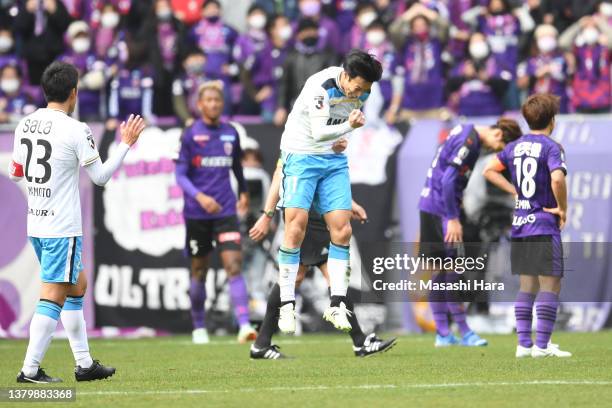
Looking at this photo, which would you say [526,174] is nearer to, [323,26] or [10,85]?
[323,26]

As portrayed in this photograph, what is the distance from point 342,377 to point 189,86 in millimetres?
9720

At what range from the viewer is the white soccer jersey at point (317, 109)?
9922 millimetres

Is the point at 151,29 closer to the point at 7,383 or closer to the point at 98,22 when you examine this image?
the point at 98,22

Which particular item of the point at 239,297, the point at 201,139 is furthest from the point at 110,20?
the point at 239,297

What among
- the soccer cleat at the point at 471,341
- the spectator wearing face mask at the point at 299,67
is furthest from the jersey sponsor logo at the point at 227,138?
the soccer cleat at the point at 471,341

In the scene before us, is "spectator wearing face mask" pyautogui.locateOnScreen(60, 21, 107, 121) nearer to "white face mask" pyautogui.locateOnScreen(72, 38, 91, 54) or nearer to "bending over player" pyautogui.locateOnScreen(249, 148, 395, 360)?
"white face mask" pyautogui.locateOnScreen(72, 38, 91, 54)

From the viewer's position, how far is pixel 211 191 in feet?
45.4

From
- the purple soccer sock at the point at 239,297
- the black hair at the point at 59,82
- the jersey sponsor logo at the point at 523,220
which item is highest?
the black hair at the point at 59,82

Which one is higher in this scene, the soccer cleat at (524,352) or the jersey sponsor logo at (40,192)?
the jersey sponsor logo at (40,192)

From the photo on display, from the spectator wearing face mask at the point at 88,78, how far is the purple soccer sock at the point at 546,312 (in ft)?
30.1

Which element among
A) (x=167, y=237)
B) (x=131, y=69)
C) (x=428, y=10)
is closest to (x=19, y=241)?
(x=167, y=237)

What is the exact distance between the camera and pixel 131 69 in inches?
728

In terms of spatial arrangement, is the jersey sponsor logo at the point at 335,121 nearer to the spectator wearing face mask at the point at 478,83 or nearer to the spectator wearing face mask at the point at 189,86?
the spectator wearing face mask at the point at 478,83

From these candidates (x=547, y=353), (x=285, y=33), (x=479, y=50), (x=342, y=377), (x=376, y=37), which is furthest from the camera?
(x=285, y=33)
